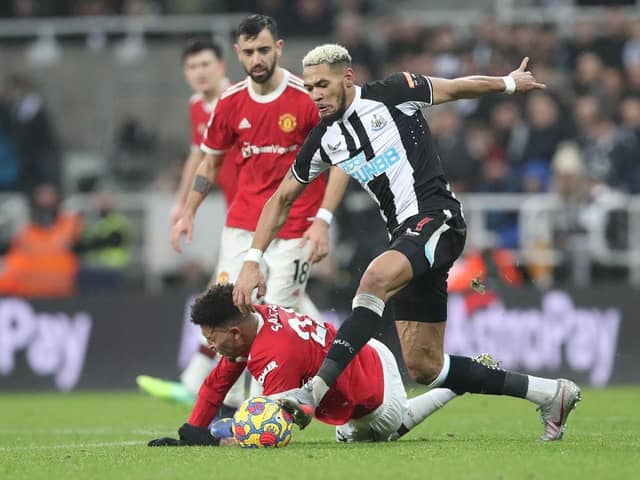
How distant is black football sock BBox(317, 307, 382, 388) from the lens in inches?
308

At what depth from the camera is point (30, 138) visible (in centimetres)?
2102

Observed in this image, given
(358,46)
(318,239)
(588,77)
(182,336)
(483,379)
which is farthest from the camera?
(358,46)

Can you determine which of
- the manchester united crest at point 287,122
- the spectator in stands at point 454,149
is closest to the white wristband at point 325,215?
the manchester united crest at point 287,122

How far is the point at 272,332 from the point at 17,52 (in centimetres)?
1591

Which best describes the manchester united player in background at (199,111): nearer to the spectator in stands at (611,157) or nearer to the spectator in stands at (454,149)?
the spectator in stands at (454,149)

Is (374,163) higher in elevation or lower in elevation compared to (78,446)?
higher

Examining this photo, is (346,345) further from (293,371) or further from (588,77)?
(588,77)

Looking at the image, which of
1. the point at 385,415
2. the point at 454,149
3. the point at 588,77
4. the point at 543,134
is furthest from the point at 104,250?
the point at 385,415

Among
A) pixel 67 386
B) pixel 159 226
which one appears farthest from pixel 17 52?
pixel 67 386

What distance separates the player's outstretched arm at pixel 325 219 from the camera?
9578 mm

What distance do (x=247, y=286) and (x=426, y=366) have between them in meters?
1.27

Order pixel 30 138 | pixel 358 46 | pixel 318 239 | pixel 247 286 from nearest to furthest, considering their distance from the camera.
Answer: pixel 247 286 → pixel 318 239 → pixel 358 46 → pixel 30 138

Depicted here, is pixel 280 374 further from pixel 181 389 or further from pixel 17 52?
pixel 17 52

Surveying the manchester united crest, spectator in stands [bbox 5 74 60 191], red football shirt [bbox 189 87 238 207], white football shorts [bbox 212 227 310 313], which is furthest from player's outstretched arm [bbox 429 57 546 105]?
spectator in stands [bbox 5 74 60 191]
